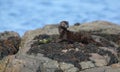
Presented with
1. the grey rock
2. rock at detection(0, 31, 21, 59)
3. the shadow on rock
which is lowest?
rock at detection(0, 31, 21, 59)

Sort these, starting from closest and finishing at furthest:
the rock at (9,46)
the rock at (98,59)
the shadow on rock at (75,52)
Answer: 1. the rock at (98,59)
2. the shadow on rock at (75,52)
3. the rock at (9,46)

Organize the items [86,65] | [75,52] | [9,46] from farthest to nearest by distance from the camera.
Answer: [9,46] → [75,52] → [86,65]

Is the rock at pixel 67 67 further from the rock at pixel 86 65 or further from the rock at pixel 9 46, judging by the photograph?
the rock at pixel 9 46

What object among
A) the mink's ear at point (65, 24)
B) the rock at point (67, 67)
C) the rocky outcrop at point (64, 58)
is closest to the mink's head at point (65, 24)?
the mink's ear at point (65, 24)

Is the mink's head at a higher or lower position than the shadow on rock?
higher

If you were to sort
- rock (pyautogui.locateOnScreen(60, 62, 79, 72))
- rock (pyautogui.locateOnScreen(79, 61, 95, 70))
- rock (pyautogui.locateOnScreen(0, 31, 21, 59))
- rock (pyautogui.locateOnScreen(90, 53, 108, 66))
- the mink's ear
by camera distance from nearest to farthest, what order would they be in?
rock (pyautogui.locateOnScreen(60, 62, 79, 72))
rock (pyautogui.locateOnScreen(79, 61, 95, 70))
rock (pyautogui.locateOnScreen(90, 53, 108, 66))
rock (pyautogui.locateOnScreen(0, 31, 21, 59))
the mink's ear

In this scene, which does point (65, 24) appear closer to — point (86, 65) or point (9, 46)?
point (9, 46)

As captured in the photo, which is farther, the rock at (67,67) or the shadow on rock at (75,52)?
the shadow on rock at (75,52)

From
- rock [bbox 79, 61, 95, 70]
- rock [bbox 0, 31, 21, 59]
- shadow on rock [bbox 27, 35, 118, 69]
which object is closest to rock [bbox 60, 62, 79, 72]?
shadow on rock [bbox 27, 35, 118, 69]

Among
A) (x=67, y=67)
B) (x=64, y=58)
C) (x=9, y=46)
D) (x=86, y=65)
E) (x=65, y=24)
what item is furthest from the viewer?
(x=65, y=24)

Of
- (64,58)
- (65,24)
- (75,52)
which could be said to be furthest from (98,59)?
(65,24)

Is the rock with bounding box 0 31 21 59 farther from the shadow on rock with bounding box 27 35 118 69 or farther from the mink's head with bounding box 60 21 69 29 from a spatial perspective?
the mink's head with bounding box 60 21 69 29

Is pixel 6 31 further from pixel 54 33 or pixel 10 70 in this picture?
pixel 10 70
